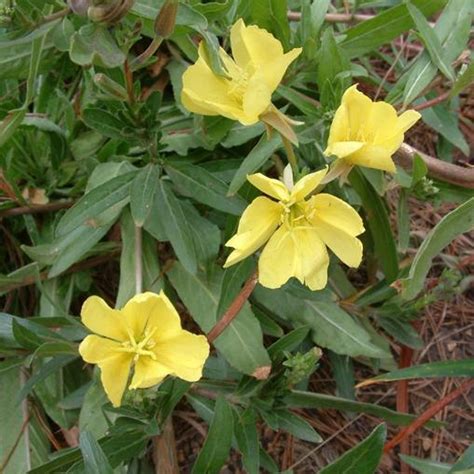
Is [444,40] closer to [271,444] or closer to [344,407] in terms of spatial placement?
[344,407]

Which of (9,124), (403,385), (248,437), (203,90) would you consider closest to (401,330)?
(403,385)

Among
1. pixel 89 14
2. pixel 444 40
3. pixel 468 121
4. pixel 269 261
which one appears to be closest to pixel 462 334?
pixel 468 121

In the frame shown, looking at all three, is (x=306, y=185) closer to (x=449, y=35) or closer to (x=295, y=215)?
(x=295, y=215)

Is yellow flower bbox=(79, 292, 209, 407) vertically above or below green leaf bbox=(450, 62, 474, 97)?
below

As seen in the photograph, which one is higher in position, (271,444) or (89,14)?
(89,14)

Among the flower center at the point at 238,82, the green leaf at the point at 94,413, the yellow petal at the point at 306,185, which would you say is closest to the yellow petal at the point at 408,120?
the yellow petal at the point at 306,185

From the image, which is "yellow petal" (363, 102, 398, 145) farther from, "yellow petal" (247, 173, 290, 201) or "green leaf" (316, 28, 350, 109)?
"green leaf" (316, 28, 350, 109)

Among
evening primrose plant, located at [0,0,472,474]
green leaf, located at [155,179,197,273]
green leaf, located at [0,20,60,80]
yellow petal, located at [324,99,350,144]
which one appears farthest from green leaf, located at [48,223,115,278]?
yellow petal, located at [324,99,350,144]
